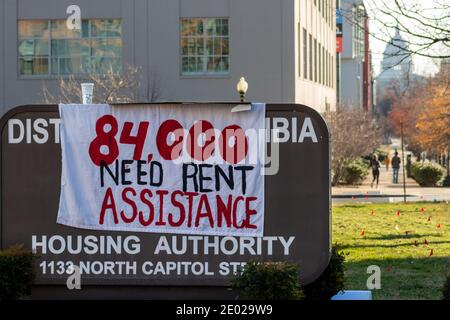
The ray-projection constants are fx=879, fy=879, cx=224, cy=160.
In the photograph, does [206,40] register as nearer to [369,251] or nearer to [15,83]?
[15,83]

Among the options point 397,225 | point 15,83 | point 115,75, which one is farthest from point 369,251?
point 15,83

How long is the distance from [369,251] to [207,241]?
874 centimetres

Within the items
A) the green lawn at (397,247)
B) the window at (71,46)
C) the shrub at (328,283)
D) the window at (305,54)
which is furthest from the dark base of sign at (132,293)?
the window at (305,54)

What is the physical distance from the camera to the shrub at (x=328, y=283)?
25.1 ft

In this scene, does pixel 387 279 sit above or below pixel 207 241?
below

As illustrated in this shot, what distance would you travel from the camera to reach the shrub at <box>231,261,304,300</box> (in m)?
6.78

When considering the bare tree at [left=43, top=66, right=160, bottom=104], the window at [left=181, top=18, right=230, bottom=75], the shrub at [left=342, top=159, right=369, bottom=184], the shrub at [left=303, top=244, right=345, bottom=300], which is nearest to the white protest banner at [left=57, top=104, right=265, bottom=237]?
the shrub at [left=303, top=244, right=345, bottom=300]

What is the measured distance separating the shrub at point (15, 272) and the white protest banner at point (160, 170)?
0.46m

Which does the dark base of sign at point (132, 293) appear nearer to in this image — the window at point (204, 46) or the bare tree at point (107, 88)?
the bare tree at point (107, 88)

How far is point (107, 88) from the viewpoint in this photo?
32781mm

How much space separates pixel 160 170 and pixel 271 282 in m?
1.43

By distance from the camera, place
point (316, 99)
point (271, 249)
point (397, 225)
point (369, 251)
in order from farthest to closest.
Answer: point (316, 99)
point (397, 225)
point (369, 251)
point (271, 249)

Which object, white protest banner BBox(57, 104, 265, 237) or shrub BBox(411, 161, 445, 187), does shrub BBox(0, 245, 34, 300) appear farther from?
shrub BBox(411, 161, 445, 187)

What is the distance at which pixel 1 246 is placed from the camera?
25.0 feet
